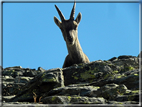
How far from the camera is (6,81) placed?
1016 centimetres

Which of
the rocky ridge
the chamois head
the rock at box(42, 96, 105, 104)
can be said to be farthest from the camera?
the chamois head

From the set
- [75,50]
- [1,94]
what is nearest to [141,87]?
[1,94]

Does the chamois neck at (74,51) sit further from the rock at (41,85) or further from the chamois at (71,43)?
the rock at (41,85)

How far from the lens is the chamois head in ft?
44.9

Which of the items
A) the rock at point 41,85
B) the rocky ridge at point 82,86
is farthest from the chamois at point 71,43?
the rock at point 41,85

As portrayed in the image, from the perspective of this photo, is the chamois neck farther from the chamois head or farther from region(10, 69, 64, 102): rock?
region(10, 69, 64, 102): rock

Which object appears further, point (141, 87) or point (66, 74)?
point (66, 74)

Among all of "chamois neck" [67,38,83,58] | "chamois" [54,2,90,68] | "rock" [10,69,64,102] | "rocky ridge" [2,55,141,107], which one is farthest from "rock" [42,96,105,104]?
"chamois neck" [67,38,83,58]

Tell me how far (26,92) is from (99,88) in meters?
2.92

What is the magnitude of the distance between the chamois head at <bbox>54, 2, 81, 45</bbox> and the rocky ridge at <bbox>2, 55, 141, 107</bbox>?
424 centimetres

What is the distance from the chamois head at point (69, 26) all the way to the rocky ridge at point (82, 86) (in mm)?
4244

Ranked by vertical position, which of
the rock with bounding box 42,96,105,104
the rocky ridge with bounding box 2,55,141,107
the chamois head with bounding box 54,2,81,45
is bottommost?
the rock with bounding box 42,96,105,104

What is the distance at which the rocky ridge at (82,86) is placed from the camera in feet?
21.7

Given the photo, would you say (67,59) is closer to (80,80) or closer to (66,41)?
(66,41)
